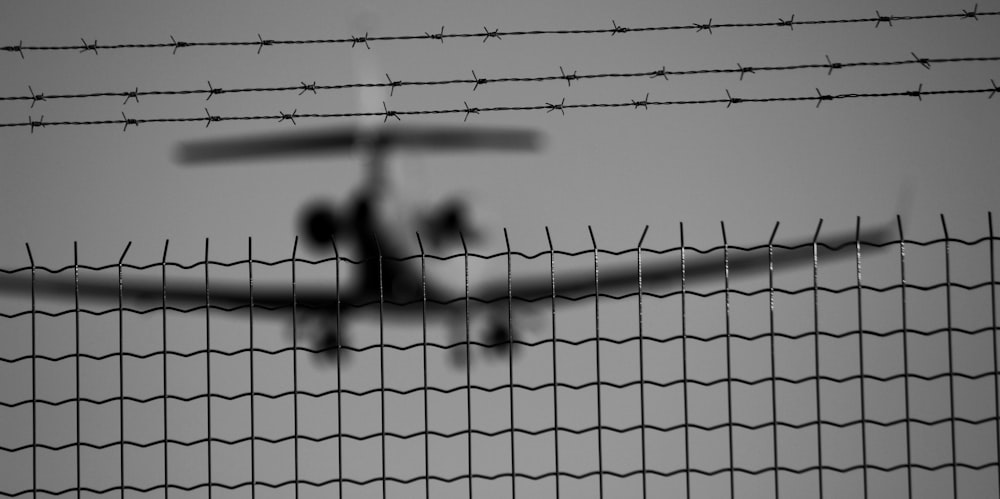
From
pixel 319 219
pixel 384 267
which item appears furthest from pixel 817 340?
pixel 319 219

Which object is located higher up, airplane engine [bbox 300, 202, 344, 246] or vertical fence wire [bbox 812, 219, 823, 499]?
airplane engine [bbox 300, 202, 344, 246]

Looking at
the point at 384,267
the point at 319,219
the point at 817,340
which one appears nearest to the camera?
the point at 817,340

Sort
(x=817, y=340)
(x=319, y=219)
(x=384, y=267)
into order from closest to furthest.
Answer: (x=817, y=340), (x=384, y=267), (x=319, y=219)

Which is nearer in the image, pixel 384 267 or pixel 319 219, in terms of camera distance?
pixel 384 267

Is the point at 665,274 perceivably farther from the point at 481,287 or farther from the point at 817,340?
the point at 817,340

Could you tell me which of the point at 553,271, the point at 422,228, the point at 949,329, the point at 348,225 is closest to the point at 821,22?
the point at 949,329

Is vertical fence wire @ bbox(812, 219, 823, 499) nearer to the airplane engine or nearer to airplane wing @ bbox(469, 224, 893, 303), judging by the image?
airplane wing @ bbox(469, 224, 893, 303)

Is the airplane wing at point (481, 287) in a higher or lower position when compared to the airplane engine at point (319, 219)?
lower

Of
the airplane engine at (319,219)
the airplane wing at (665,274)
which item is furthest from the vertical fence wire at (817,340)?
the airplane engine at (319,219)

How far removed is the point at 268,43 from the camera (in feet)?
14.1

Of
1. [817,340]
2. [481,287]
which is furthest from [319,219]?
[817,340]

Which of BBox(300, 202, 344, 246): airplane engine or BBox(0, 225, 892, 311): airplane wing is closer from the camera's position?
BBox(0, 225, 892, 311): airplane wing

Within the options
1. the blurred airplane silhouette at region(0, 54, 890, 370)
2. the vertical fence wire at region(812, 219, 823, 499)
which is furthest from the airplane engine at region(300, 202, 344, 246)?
the vertical fence wire at region(812, 219, 823, 499)

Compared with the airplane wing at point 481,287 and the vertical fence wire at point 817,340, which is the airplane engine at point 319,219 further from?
the vertical fence wire at point 817,340
